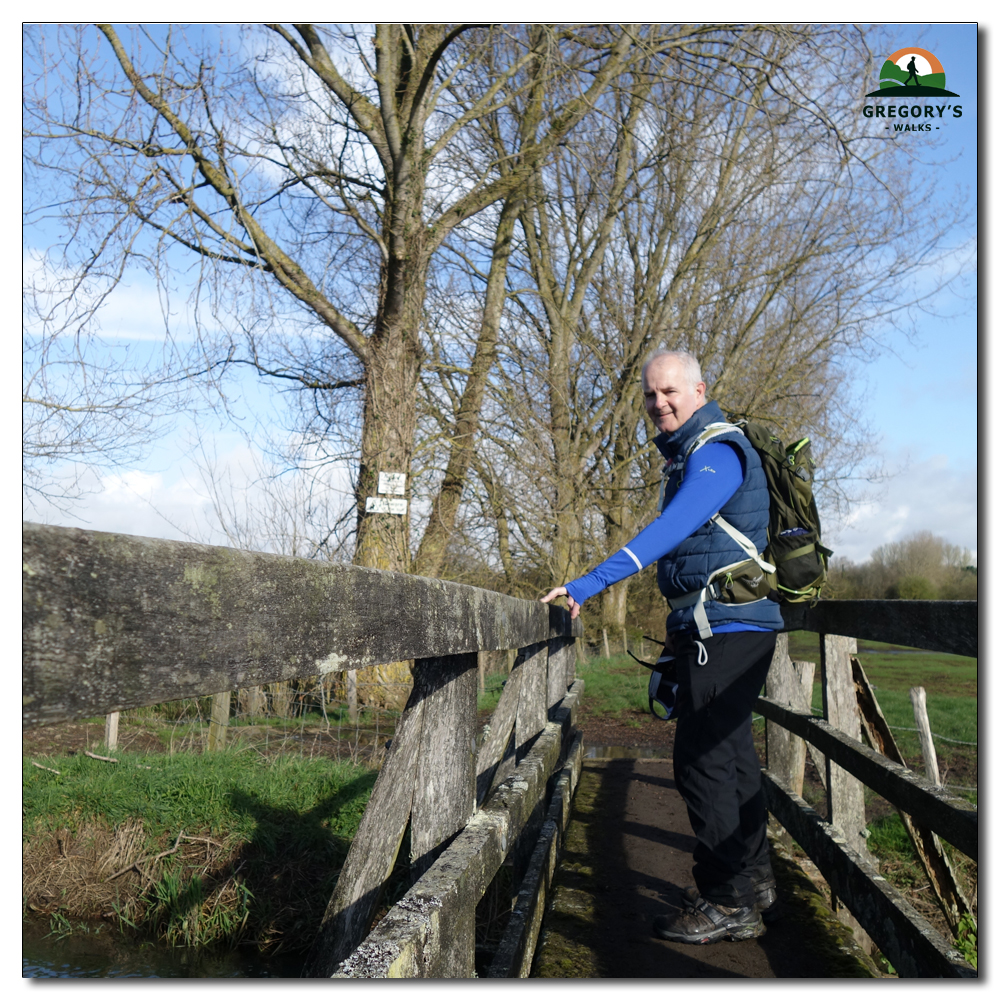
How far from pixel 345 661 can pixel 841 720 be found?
9.98 ft

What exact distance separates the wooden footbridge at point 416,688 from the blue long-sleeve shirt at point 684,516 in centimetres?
27

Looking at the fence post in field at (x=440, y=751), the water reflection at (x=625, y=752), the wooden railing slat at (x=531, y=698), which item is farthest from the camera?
the water reflection at (x=625, y=752)

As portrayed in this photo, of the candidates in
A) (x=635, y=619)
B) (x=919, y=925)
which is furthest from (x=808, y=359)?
(x=919, y=925)

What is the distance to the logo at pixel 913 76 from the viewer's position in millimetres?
4445

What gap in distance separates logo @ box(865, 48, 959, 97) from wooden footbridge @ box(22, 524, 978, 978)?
2.75 metres

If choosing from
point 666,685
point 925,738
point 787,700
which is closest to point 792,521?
point 666,685

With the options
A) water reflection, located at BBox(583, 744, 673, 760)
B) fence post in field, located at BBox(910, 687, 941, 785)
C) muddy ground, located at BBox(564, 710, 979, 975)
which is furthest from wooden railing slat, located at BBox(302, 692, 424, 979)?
water reflection, located at BBox(583, 744, 673, 760)

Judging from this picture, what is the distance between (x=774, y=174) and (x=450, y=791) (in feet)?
44.3

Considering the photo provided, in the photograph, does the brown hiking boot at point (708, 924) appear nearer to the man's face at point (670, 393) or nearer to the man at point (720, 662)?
the man at point (720, 662)

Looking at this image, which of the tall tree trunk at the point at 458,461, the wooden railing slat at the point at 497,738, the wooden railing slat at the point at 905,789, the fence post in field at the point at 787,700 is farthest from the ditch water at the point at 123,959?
the tall tree trunk at the point at 458,461

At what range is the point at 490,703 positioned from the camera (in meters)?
10.9

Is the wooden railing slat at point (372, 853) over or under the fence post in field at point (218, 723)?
over

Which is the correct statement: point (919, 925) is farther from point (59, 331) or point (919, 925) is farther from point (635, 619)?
point (635, 619)

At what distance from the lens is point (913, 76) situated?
4.77m
